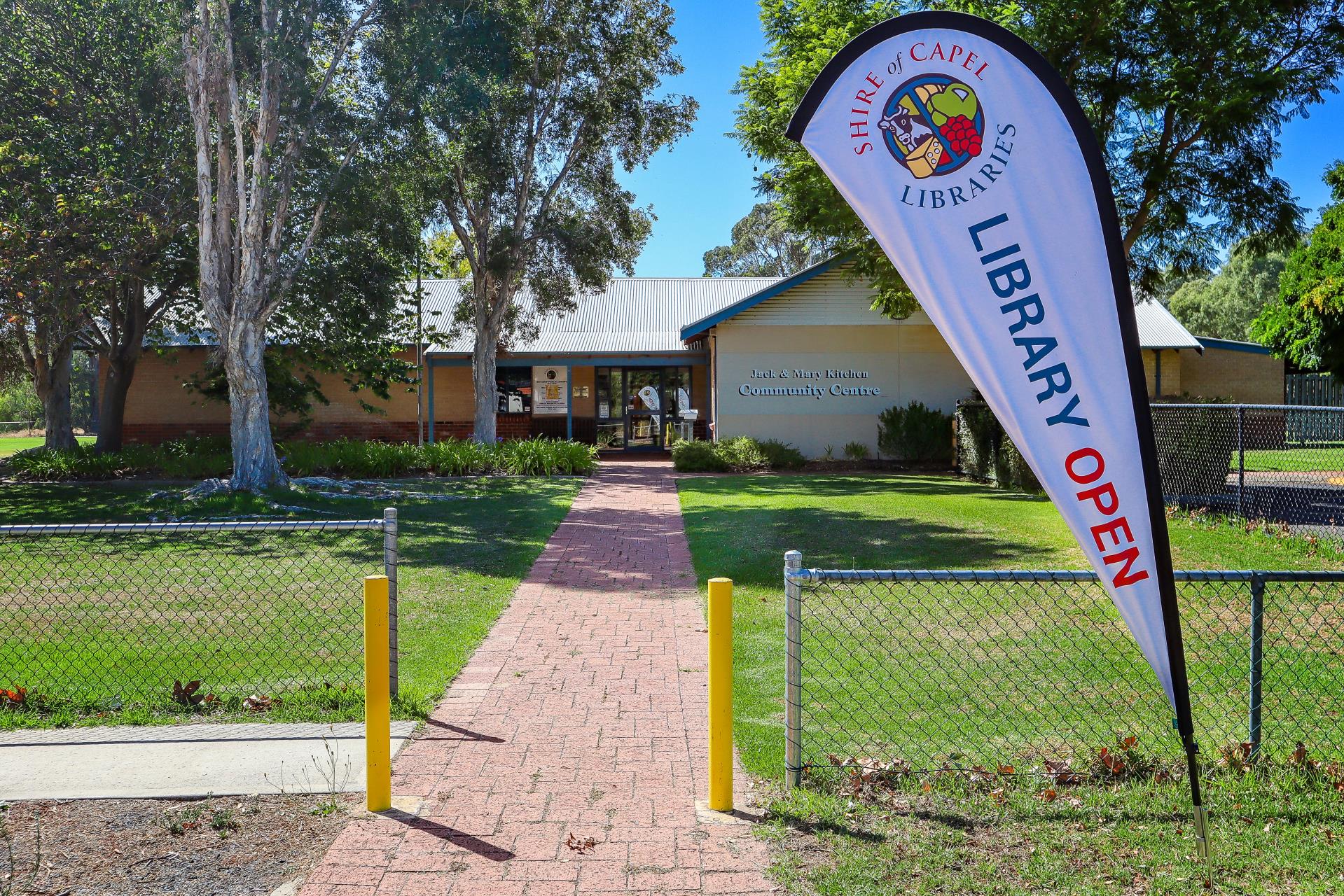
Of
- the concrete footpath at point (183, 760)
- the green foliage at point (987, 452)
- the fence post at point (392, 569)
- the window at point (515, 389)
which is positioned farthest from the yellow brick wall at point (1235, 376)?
the concrete footpath at point (183, 760)

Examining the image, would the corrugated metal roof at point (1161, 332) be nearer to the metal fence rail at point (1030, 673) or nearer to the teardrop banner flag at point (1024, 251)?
the metal fence rail at point (1030, 673)

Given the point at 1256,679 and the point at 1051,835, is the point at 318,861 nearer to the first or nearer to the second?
the point at 1051,835

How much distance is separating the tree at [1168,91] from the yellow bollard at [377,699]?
1302cm

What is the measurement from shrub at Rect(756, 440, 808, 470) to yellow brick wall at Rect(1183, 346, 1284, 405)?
46.7ft

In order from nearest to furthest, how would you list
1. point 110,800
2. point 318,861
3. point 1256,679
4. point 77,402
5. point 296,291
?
point 318,861 < point 110,800 < point 1256,679 < point 296,291 < point 77,402

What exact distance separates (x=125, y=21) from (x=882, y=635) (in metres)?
18.6

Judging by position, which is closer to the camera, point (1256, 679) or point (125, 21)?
point (1256, 679)

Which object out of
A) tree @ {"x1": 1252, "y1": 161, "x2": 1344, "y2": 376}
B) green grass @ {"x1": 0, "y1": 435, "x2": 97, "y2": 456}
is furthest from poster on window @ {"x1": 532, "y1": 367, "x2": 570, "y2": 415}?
tree @ {"x1": 1252, "y1": 161, "x2": 1344, "y2": 376}

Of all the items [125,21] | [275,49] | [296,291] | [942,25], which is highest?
[125,21]

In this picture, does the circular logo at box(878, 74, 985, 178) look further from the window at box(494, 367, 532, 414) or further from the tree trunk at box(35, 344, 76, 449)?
the window at box(494, 367, 532, 414)

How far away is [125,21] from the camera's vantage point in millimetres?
18219

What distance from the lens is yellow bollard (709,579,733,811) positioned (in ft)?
13.4

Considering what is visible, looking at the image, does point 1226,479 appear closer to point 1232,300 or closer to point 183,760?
point 183,760

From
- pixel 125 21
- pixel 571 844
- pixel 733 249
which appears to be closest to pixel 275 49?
pixel 125 21
